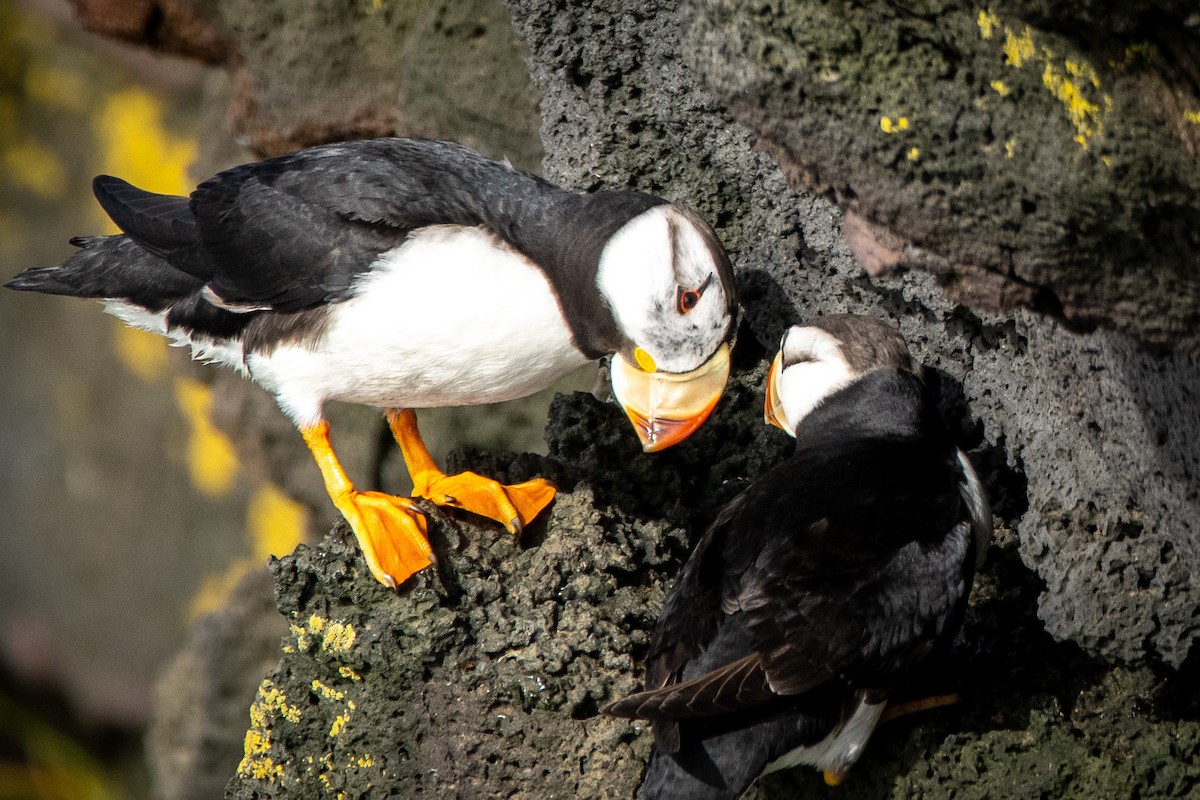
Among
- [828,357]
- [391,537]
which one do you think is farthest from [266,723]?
[828,357]

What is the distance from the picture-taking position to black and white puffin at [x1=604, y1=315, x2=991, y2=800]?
2.58 meters

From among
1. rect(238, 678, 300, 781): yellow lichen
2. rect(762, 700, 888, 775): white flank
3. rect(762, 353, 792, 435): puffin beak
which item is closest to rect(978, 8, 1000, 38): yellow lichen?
rect(762, 353, 792, 435): puffin beak

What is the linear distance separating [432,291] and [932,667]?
1432mm

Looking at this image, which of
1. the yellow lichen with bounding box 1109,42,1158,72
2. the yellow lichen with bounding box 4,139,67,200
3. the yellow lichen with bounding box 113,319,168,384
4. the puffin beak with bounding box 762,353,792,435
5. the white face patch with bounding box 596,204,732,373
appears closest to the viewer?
the yellow lichen with bounding box 1109,42,1158,72

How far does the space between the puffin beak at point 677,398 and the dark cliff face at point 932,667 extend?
303 mm

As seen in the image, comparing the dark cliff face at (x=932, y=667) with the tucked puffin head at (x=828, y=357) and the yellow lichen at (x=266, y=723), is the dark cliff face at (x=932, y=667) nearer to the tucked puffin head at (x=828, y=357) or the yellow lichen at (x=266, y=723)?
the yellow lichen at (x=266, y=723)

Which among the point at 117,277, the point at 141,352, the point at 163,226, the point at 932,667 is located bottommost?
the point at 141,352

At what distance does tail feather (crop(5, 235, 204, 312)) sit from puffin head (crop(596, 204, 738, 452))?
47.5 inches

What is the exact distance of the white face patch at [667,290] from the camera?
288 centimetres

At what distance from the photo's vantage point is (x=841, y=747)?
2.80 m

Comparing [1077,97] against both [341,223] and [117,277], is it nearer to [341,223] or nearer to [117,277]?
[341,223]

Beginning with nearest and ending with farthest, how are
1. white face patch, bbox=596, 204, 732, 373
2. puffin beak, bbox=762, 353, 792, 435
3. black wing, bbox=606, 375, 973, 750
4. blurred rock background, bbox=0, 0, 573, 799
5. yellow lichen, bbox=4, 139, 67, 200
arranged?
black wing, bbox=606, 375, 973, 750, white face patch, bbox=596, 204, 732, 373, puffin beak, bbox=762, 353, 792, 435, blurred rock background, bbox=0, 0, 573, 799, yellow lichen, bbox=4, 139, 67, 200

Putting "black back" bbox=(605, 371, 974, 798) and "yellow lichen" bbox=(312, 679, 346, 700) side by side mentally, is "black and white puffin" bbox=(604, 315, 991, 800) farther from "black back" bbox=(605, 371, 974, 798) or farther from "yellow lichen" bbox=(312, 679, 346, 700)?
"yellow lichen" bbox=(312, 679, 346, 700)

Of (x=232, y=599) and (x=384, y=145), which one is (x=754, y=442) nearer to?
(x=384, y=145)
